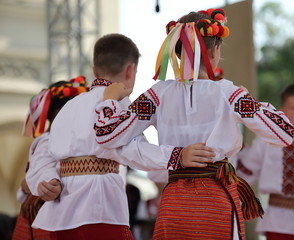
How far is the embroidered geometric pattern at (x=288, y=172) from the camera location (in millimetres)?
4078

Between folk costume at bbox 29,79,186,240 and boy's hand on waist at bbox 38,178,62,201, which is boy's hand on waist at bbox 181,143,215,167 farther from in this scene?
boy's hand on waist at bbox 38,178,62,201

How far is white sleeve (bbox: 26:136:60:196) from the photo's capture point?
129 inches

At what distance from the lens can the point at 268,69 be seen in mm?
25531

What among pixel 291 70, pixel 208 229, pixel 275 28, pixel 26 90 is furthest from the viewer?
pixel 275 28

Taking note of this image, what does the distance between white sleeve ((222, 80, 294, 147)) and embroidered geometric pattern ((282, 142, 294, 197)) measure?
4.93ft

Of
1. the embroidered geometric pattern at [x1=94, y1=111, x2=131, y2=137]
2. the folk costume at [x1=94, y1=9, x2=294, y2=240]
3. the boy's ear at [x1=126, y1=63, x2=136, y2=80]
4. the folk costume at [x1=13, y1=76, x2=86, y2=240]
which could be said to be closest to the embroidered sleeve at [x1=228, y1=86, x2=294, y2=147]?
the folk costume at [x1=94, y1=9, x2=294, y2=240]

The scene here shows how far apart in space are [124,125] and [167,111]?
0.20 m

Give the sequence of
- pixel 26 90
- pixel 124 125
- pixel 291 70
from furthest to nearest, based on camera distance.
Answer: pixel 291 70
pixel 26 90
pixel 124 125

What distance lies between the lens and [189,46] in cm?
271

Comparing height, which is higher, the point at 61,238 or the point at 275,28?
the point at 275,28

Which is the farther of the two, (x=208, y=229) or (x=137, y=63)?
(x=137, y=63)

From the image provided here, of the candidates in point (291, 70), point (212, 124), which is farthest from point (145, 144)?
point (291, 70)

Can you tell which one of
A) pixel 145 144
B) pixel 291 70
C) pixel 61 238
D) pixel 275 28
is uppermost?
pixel 275 28

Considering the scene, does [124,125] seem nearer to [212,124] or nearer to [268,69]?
[212,124]
